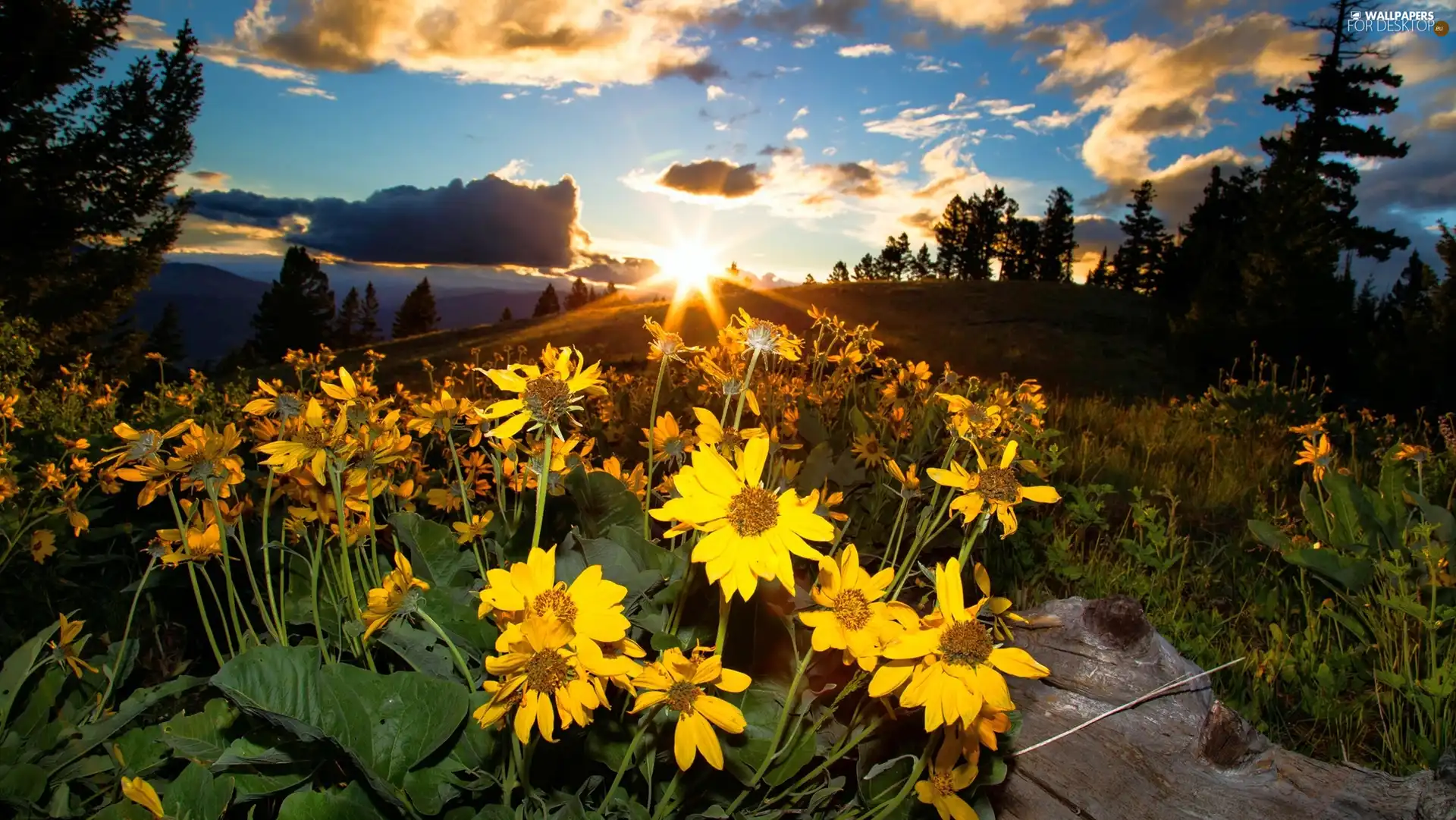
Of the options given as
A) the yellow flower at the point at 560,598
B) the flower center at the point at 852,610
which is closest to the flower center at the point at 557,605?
the yellow flower at the point at 560,598

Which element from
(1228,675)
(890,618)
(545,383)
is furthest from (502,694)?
(1228,675)

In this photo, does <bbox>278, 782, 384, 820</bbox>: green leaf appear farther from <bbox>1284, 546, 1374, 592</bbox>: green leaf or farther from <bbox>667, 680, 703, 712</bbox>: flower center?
<bbox>1284, 546, 1374, 592</bbox>: green leaf

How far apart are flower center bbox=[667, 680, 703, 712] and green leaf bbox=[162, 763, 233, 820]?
0.82 m

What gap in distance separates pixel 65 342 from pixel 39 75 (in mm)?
7724

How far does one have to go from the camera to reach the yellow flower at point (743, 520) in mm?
989

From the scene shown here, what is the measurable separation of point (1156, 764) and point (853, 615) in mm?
1121

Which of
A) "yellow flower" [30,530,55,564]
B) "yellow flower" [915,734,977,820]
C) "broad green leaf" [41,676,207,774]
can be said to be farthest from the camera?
"yellow flower" [30,530,55,564]

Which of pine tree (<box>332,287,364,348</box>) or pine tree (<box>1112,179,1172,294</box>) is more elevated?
pine tree (<box>1112,179,1172,294</box>)

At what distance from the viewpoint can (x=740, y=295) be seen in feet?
105

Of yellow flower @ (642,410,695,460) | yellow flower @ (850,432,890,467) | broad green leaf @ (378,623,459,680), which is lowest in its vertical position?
broad green leaf @ (378,623,459,680)

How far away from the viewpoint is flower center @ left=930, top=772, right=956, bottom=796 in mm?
1291

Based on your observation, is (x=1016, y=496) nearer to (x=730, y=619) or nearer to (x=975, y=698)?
(x=975, y=698)

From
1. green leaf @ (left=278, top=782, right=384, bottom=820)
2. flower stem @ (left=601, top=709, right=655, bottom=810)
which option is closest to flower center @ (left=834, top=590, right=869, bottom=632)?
flower stem @ (left=601, top=709, right=655, bottom=810)

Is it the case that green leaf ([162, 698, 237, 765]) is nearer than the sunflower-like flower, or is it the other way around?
the sunflower-like flower
